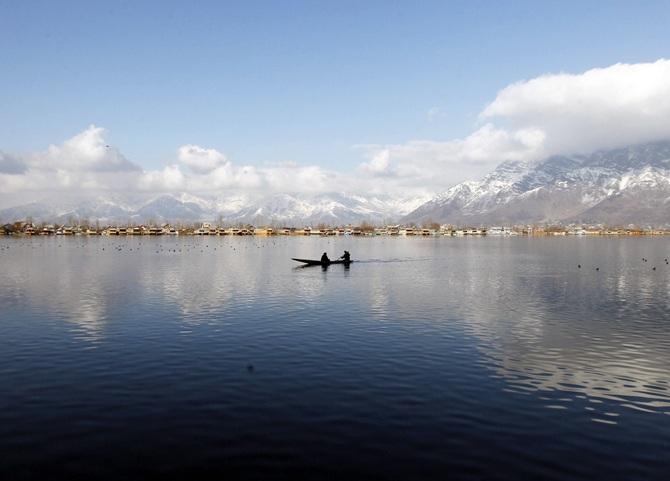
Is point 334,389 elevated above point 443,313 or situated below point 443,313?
above

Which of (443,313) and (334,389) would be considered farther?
(443,313)

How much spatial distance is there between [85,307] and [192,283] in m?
26.0

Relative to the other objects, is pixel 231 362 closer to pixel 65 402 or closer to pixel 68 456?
pixel 65 402

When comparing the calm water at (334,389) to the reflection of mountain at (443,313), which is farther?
the reflection of mountain at (443,313)

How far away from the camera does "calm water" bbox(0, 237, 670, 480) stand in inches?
802

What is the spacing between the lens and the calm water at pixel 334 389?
802 inches

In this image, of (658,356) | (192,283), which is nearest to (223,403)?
(658,356)

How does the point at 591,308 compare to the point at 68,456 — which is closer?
the point at 68,456

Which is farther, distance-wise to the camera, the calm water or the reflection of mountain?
the reflection of mountain

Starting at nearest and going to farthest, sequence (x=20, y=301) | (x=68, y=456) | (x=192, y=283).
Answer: (x=68, y=456), (x=20, y=301), (x=192, y=283)

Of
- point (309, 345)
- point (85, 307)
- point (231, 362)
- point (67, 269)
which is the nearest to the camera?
point (231, 362)

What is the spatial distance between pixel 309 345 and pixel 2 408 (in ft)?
69.4

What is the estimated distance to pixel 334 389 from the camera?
1160 inches

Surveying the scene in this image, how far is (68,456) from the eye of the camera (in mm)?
20438
